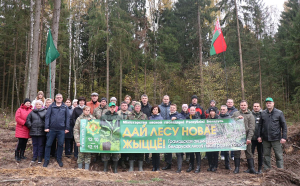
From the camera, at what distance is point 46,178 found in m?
5.56

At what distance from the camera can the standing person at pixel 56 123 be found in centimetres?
684

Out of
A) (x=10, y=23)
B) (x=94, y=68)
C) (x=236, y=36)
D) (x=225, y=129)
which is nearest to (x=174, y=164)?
(x=225, y=129)

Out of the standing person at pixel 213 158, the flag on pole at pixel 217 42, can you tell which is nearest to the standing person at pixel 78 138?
the standing person at pixel 213 158

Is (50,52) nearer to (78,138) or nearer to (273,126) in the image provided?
(78,138)

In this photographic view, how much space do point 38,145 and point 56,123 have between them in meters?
1.08

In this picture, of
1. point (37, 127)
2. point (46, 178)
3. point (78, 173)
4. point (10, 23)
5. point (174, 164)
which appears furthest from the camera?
point (10, 23)

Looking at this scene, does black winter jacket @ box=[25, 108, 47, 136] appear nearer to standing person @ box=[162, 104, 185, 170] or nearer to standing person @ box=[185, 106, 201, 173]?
standing person @ box=[162, 104, 185, 170]

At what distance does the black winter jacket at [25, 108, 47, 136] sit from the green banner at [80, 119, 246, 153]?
125 centimetres

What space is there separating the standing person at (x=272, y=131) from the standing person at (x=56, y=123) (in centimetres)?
554

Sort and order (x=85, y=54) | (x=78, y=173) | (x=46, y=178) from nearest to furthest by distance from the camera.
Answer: (x=46, y=178) < (x=78, y=173) < (x=85, y=54)

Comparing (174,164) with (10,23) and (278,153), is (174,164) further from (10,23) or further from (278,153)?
(10,23)

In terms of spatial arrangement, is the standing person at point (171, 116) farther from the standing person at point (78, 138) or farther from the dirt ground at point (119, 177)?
the standing person at point (78, 138)

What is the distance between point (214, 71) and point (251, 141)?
1755cm

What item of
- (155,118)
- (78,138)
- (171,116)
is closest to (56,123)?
(78,138)
